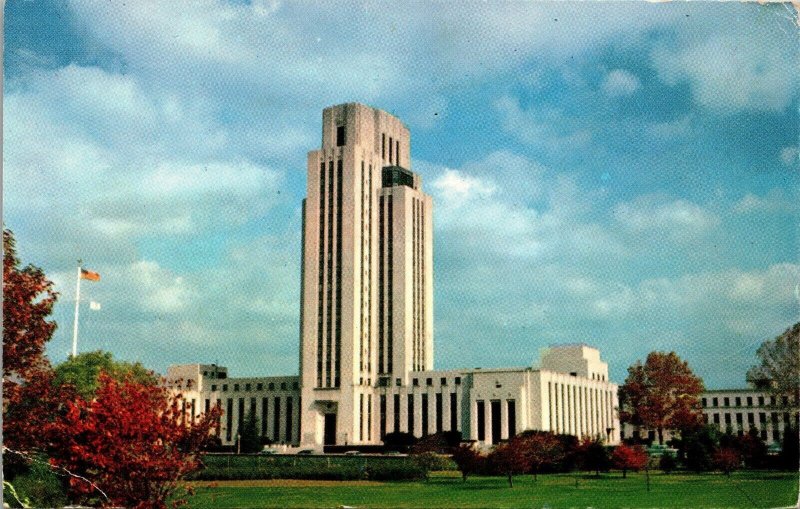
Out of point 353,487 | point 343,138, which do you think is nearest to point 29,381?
point 353,487

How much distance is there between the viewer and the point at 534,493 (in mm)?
24797

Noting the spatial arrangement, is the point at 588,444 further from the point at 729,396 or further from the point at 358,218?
the point at 358,218

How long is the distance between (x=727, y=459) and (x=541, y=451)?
6.53 meters

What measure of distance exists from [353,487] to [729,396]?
46708 millimetres

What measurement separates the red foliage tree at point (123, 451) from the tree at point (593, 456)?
22710 mm

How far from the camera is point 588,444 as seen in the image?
33.7 m

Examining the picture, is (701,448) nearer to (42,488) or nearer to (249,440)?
(42,488)

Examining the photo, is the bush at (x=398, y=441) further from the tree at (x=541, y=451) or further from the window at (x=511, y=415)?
the tree at (x=541, y=451)

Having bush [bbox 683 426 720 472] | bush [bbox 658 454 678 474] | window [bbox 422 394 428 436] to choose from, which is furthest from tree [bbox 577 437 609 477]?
window [bbox 422 394 428 436]

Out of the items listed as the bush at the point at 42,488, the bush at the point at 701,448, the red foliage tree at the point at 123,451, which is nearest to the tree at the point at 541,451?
the bush at the point at 701,448

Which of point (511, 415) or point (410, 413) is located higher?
point (410, 413)

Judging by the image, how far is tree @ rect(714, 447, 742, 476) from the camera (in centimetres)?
2853

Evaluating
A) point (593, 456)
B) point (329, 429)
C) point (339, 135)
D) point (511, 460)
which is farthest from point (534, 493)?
point (339, 135)

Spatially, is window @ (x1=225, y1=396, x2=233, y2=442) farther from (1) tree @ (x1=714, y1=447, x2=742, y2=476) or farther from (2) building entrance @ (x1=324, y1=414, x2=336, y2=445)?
(1) tree @ (x1=714, y1=447, x2=742, y2=476)
